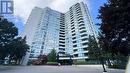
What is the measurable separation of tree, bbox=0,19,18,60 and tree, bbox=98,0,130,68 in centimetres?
4943

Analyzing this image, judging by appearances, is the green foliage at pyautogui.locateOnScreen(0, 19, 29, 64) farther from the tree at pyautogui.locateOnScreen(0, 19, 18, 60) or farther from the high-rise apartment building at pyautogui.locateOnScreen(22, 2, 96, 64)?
the high-rise apartment building at pyautogui.locateOnScreen(22, 2, 96, 64)

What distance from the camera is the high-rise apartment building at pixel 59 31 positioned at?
162100 millimetres

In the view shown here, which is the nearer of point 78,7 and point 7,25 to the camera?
point 7,25

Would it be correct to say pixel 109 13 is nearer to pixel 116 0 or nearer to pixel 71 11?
pixel 116 0

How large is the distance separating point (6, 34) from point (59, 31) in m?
105

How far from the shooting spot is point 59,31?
17762 centimetres

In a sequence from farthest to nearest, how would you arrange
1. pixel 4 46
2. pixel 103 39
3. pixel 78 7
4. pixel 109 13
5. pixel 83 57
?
1. pixel 78 7
2. pixel 83 57
3. pixel 4 46
4. pixel 103 39
5. pixel 109 13

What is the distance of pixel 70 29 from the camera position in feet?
576

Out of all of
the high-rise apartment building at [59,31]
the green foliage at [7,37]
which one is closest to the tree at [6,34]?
the green foliage at [7,37]

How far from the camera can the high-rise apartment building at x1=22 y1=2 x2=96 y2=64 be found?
532 feet

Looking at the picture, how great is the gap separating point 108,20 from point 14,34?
2201 inches

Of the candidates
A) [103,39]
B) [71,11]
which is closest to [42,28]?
[71,11]

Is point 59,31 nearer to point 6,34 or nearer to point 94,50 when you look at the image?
point 6,34

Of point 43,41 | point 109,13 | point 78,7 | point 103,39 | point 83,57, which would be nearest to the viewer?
point 109,13
